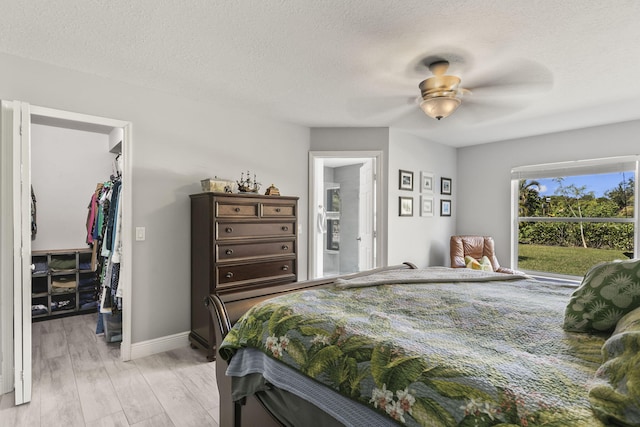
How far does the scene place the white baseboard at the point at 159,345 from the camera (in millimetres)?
2963

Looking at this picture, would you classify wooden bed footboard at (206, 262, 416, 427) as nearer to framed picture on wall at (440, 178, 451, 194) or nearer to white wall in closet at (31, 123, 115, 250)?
white wall in closet at (31, 123, 115, 250)

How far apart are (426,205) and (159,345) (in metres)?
3.85

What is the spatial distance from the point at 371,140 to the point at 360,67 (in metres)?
1.79

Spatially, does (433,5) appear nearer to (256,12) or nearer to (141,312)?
(256,12)

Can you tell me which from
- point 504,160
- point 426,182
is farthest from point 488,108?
point 504,160

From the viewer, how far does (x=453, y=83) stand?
2.48 m

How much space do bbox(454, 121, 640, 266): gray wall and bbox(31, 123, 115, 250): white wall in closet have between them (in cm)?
549

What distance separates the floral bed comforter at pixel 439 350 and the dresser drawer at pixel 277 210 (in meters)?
1.68

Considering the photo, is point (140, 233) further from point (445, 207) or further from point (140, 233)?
point (445, 207)

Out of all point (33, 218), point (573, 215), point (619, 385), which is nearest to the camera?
point (619, 385)

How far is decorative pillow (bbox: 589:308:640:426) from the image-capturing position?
2.19ft

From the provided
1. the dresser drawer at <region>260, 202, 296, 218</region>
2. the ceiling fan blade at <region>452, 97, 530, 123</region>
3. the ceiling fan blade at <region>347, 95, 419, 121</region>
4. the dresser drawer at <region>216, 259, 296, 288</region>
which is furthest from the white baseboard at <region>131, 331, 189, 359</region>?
the ceiling fan blade at <region>452, 97, 530, 123</region>

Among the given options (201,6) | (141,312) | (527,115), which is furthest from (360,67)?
(141,312)

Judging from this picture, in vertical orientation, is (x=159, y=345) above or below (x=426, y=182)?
below
